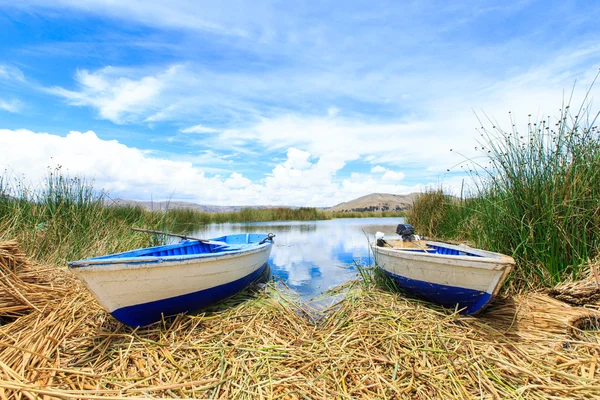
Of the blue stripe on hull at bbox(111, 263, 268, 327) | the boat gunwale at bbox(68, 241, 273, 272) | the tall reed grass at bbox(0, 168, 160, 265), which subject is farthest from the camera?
the tall reed grass at bbox(0, 168, 160, 265)

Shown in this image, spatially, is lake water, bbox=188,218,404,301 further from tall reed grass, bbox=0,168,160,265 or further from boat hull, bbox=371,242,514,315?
tall reed grass, bbox=0,168,160,265

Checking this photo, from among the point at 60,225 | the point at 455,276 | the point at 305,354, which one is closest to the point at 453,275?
the point at 455,276

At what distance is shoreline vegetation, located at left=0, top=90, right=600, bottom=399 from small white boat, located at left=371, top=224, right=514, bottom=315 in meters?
0.26

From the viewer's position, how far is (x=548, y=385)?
3.11m

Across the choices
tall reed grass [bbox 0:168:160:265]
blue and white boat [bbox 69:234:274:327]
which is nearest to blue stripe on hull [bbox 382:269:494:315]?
blue and white boat [bbox 69:234:274:327]

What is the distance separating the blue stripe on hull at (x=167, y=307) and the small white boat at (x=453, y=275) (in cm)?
319

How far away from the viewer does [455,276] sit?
4488mm

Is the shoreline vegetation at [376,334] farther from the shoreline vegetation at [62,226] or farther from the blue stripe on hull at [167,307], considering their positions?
the shoreline vegetation at [62,226]

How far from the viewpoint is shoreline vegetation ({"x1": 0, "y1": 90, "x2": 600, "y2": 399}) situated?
10.6 ft

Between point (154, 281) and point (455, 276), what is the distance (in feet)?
13.6

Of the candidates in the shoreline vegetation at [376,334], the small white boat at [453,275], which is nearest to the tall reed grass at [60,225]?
the shoreline vegetation at [376,334]

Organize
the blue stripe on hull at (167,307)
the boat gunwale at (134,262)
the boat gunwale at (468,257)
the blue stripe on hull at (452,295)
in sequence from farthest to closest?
the blue stripe on hull at (452,295) < the blue stripe on hull at (167,307) < the boat gunwale at (468,257) < the boat gunwale at (134,262)

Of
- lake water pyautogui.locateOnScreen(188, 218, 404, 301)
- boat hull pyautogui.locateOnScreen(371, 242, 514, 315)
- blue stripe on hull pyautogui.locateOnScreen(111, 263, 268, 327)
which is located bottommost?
lake water pyautogui.locateOnScreen(188, 218, 404, 301)

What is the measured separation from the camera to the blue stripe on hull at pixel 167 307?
4168 millimetres
